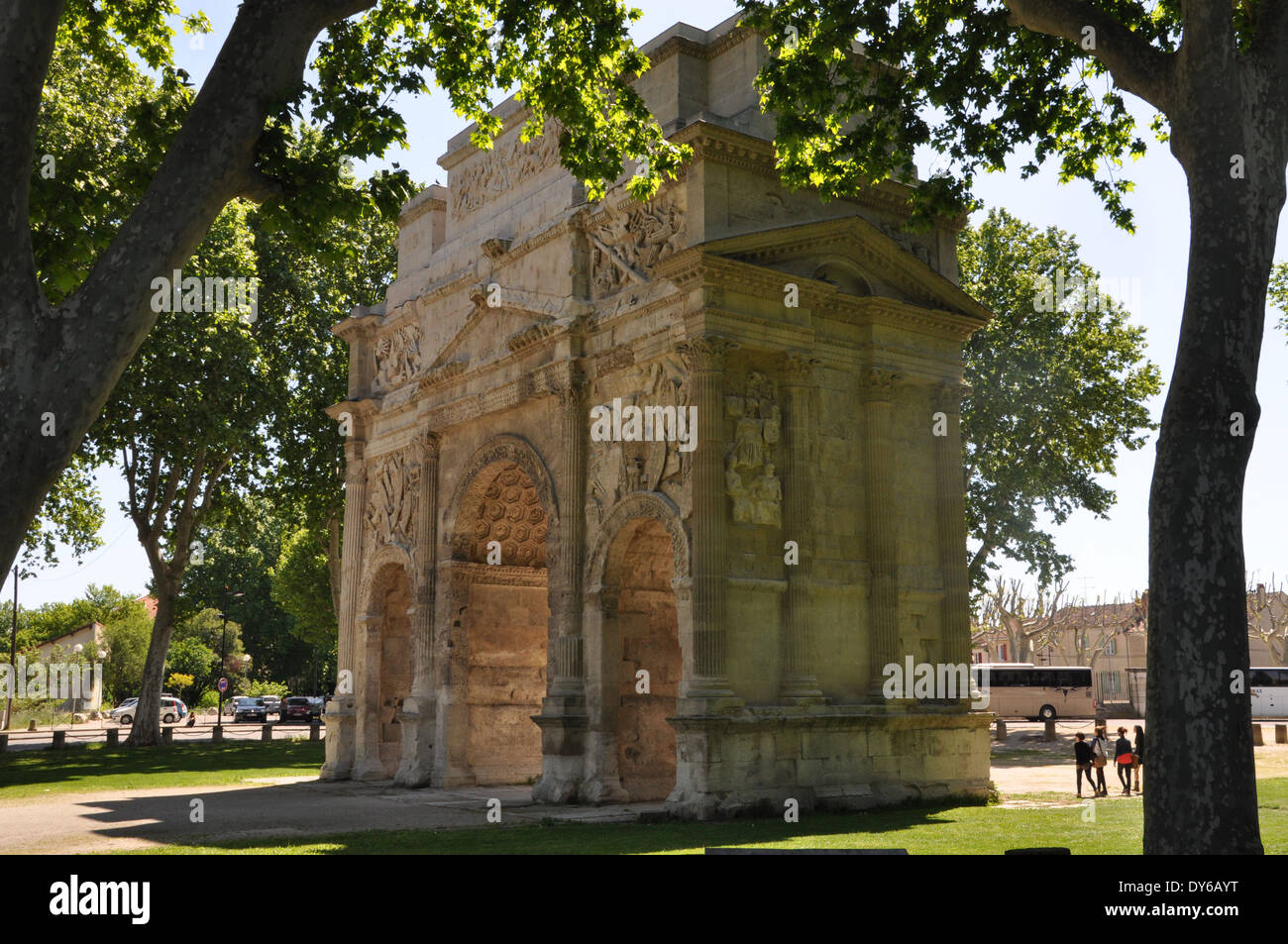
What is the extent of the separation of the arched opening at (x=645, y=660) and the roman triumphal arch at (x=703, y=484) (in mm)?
53

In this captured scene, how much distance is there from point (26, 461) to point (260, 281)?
31.2m

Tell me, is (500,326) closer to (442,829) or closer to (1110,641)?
(442,829)

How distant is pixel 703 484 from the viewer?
57.2ft

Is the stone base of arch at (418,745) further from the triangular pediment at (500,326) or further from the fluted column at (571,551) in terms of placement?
the triangular pediment at (500,326)

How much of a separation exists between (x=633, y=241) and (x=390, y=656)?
39.6 feet

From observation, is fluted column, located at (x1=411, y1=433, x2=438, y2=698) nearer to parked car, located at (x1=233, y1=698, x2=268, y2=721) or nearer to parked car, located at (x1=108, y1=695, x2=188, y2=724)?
A: parked car, located at (x1=108, y1=695, x2=188, y2=724)

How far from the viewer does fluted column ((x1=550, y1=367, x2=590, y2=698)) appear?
19.8 metres

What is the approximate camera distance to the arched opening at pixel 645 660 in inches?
783

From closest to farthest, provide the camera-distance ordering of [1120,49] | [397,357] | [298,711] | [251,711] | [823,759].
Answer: [1120,49] → [823,759] → [397,357] → [298,711] → [251,711]

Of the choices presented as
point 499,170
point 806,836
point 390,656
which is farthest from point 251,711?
point 806,836

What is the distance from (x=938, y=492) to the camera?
20.4 metres

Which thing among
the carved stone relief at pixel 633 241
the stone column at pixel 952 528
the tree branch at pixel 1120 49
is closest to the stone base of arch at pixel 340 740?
the carved stone relief at pixel 633 241

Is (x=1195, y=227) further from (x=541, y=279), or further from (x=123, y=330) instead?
(x=541, y=279)
